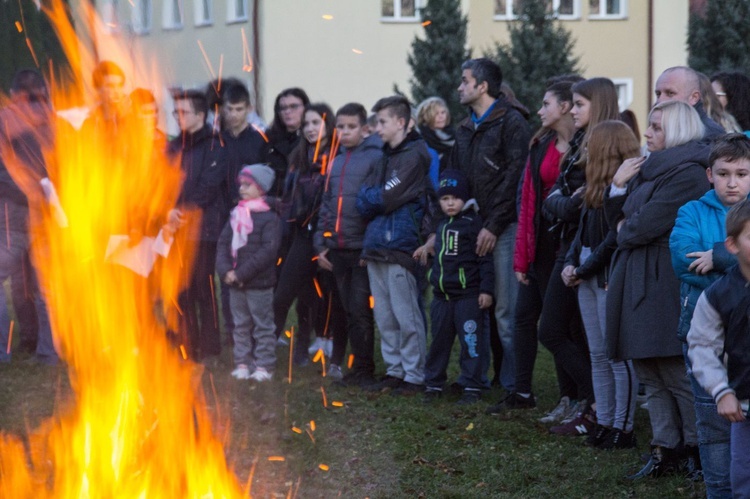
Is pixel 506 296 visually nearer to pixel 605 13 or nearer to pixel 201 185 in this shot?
pixel 201 185

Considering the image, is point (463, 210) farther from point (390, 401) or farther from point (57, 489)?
point (57, 489)

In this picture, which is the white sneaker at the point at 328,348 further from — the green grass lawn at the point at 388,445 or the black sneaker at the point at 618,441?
the black sneaker at the point at 618,441

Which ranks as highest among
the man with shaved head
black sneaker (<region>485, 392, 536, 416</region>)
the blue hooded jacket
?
the man with shaved head

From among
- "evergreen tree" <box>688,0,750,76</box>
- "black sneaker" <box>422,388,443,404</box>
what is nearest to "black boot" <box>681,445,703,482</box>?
"black sneaker" <box>422,388,443,404</box>

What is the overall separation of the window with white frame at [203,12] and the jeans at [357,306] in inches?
112

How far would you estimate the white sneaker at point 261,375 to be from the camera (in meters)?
9.01

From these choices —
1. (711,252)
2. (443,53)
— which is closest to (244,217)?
(711,252)

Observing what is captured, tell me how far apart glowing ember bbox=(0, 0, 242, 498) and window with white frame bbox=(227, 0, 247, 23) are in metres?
0.88

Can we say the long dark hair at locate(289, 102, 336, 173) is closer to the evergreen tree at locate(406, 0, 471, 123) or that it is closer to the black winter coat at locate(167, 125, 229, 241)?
the black winter coat at locate(167, 125, 229, 241)

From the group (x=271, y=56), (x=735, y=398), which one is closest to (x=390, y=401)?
(x=735, y=398)

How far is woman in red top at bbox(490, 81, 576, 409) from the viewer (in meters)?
7.58

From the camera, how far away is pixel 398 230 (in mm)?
8516

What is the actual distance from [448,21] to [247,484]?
16.5 m

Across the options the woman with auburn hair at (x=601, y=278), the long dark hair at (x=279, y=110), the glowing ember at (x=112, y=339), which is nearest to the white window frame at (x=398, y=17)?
the long dark hair at (x=279, y=110)
